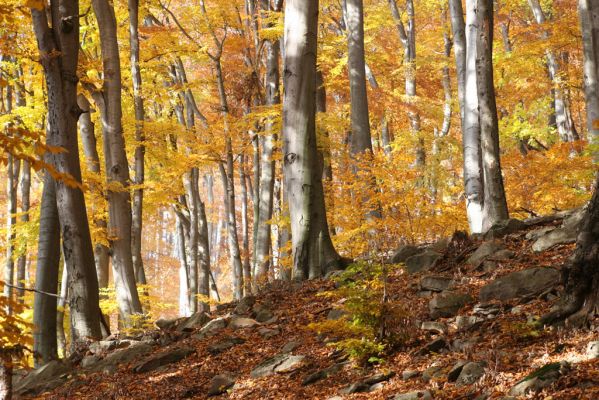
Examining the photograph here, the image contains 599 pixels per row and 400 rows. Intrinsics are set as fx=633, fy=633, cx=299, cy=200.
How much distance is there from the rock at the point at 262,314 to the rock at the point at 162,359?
3.00 feet

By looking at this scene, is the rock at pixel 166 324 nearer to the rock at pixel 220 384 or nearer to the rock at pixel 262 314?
the rock at pixel 262 314

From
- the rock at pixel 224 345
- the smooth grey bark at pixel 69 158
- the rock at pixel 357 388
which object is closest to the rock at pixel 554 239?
the rock at pixel 357 388

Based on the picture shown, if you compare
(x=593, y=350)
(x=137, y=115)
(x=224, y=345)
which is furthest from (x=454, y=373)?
(x=137, y=115)

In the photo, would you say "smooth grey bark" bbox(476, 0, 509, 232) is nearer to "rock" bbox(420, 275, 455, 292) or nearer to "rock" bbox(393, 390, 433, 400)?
"rock" bbox(420, 275, 455, 292)

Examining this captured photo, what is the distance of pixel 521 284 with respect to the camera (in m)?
5.50

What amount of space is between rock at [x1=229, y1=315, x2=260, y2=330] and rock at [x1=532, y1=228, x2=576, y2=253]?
3246 mm

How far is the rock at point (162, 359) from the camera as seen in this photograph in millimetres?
6957

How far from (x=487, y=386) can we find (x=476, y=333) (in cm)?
106

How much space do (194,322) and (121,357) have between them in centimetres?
102

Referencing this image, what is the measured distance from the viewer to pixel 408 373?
451 cm

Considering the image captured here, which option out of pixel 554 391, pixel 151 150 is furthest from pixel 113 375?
pixel 151 150

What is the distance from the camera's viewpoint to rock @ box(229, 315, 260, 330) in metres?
7.43

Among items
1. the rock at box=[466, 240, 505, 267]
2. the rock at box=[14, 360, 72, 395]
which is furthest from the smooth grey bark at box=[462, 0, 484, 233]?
the rock at box=[14, 360, 72, 395]

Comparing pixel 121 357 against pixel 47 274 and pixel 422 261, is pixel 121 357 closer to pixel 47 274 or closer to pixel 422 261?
pixel 47 274
